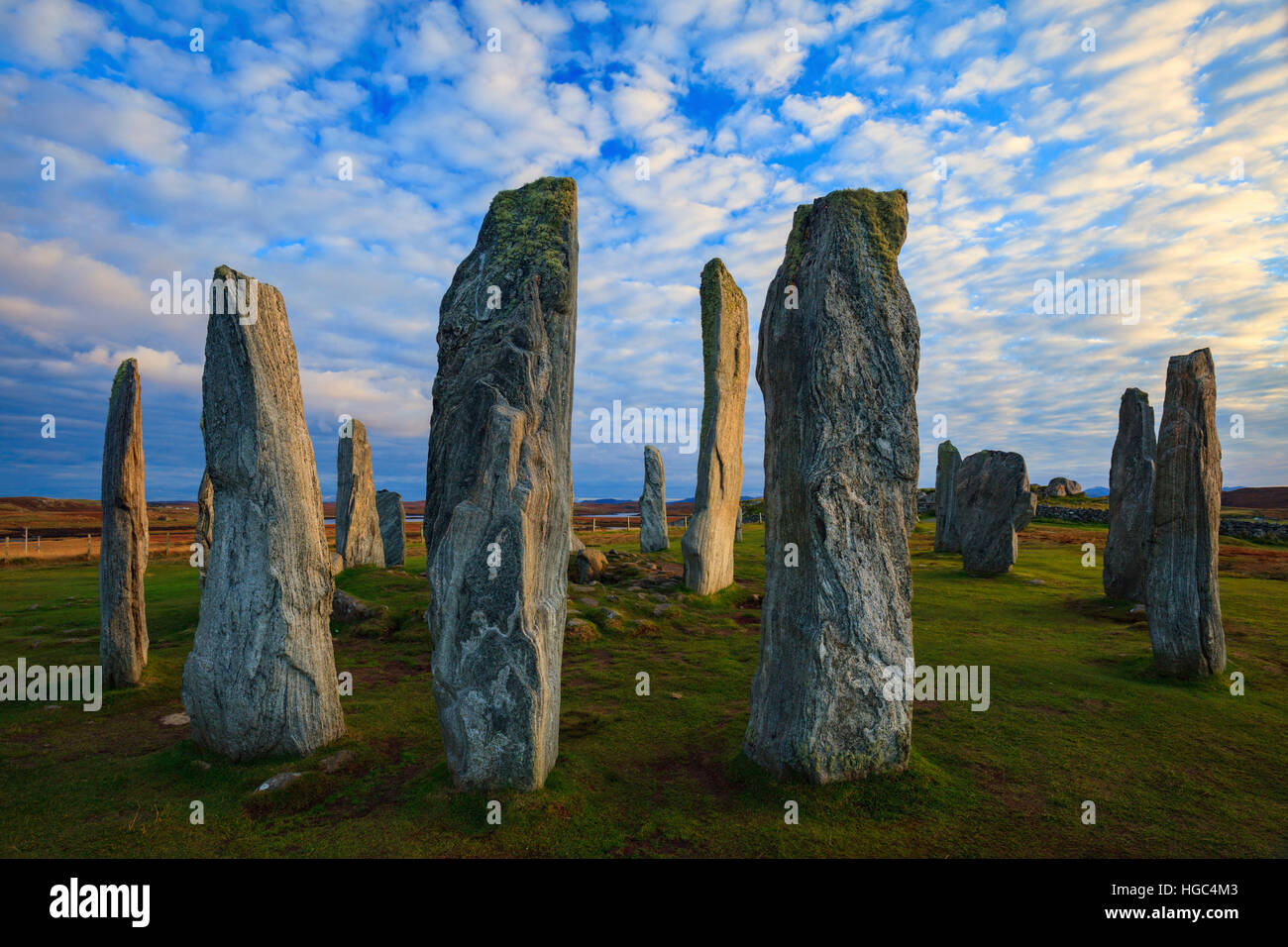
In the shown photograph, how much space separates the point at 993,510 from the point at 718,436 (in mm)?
9146

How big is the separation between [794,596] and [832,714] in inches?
39.6

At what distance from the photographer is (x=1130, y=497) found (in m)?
13.6

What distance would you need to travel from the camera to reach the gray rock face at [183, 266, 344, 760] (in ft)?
19.7

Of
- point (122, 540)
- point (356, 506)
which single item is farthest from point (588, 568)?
point (122, 540)

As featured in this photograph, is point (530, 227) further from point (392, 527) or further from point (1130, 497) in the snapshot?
point (392, 527)

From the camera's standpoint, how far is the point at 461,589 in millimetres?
5098

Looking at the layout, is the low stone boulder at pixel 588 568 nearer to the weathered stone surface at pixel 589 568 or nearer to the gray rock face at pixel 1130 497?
the weathered stone surface at pixel 589 568

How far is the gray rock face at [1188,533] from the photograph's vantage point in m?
8.34

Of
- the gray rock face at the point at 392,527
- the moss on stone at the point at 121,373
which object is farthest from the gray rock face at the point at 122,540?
the gray rock face at the point at 392,527

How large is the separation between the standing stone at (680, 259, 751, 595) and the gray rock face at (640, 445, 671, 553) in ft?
26.7

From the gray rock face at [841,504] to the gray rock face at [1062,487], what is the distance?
170 ft

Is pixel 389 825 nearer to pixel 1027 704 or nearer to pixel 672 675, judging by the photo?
pixel 672 675
